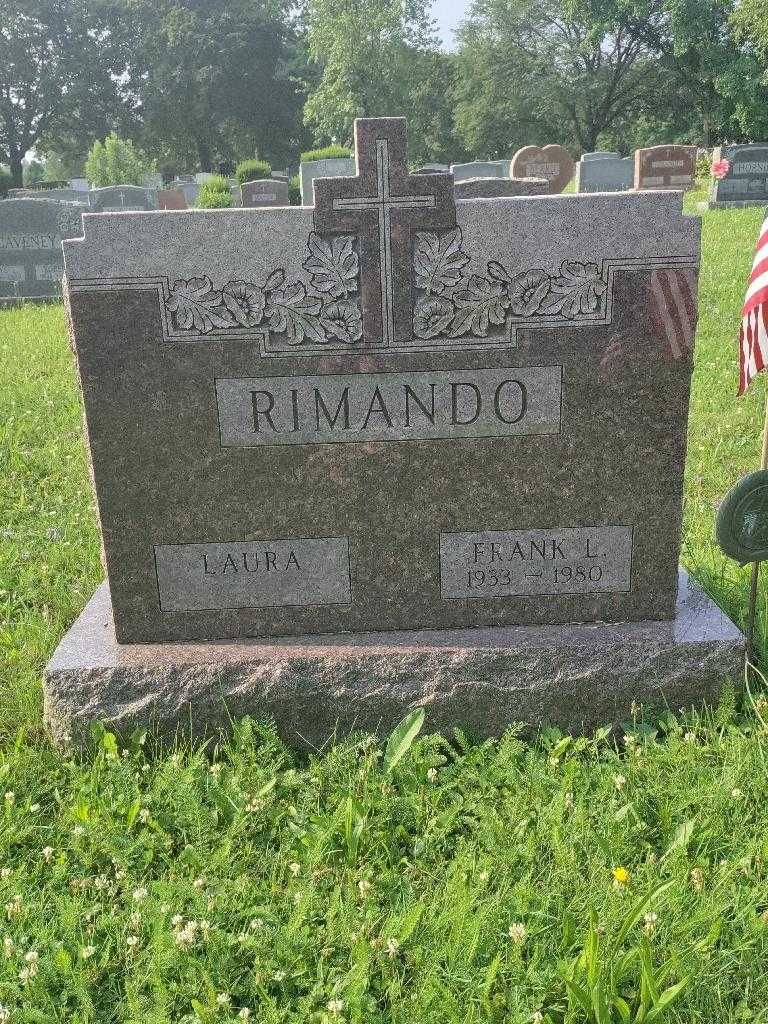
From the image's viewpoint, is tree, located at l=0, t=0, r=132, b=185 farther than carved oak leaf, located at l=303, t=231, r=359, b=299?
Yes

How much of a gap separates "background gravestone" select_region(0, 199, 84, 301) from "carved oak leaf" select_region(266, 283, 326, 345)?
30.5 ft

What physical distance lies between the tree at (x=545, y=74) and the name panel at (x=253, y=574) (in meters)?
42.6

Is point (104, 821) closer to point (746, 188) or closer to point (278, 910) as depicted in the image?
point (278, 910)

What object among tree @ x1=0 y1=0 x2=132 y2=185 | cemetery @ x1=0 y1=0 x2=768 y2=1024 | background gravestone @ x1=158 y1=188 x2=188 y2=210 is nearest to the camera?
cemetery @ x1=0 y1=0 x2=768 y2=1024

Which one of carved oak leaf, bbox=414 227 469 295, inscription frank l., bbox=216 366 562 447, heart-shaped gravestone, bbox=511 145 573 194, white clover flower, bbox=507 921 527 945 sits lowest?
white clover flower, bbox=507 921 527 945

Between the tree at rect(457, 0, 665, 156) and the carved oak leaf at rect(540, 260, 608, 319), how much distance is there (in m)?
42.3

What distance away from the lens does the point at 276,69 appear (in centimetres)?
4688

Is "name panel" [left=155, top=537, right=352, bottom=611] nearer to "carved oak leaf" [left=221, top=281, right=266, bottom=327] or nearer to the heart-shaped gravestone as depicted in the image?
A: "carved oak leaf" [left=221, top=281, right=266, bottom=327]

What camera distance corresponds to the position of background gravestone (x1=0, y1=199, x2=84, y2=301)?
1077 centimetres

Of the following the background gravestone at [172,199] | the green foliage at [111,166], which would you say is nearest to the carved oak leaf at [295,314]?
the green foliage at [111,166]

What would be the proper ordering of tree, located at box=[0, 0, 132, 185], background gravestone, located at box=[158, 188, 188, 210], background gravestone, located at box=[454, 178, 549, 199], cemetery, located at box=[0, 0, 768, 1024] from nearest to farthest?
cemetery, located at box=[0, 0, 768, 1024] → background gravestone, located at box=[454, 178, 549, 199] → background gravestone, located at box=[158, 188, 188, 210] → tree, located at box=[0, 0, 132, 185]

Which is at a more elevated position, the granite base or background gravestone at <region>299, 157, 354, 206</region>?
background gravestone at <region>299, 157, 354, 206</region>

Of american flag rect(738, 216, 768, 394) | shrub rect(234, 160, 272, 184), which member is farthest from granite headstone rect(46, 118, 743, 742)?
shrub rect(234, 160, 272, 184)

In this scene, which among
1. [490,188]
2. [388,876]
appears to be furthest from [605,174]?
[388,876]
